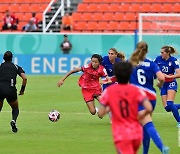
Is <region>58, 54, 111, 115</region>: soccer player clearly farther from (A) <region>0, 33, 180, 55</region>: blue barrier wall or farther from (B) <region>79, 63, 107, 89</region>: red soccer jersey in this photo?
(A) <region>0, 33, 180, 55</region>: blue barrier wall

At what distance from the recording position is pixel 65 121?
1800 cm

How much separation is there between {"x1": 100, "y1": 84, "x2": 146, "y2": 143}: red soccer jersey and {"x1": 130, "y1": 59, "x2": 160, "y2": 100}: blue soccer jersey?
2.51 m

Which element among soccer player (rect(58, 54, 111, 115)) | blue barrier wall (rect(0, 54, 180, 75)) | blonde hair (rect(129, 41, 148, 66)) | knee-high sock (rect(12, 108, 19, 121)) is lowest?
blue barrier wall (rect(0, 54, 180, 75))

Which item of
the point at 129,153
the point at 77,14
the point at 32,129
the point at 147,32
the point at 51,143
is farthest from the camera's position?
the point at 77,14

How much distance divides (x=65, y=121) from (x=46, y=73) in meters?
16.5

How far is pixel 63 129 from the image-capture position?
16.4 m

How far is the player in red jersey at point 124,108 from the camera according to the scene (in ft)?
30.3

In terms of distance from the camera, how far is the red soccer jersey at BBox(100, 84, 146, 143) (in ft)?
30.5

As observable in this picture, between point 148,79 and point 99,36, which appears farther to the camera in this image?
point 99,36

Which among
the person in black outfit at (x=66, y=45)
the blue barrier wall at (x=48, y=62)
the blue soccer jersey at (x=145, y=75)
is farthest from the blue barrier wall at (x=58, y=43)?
the blue soccer jersey at (x=145, y=75)

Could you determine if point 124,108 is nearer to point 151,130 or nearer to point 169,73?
point 151,130

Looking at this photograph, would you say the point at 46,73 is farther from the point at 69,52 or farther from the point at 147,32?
the point at 147,32

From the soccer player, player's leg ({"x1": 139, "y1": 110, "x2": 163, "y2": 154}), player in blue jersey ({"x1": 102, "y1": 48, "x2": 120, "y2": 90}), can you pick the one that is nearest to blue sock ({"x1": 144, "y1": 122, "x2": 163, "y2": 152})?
player's leg ({"x1": 139, "y1": 110, "x2": 163, "y2": 154})

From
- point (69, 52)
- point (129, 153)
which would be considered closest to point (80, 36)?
point (69, 52)
